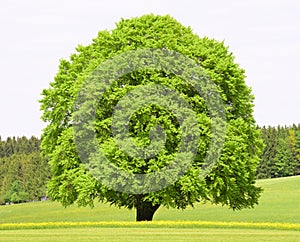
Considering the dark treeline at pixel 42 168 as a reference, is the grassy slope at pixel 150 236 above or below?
below

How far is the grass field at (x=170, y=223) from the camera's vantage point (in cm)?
2712

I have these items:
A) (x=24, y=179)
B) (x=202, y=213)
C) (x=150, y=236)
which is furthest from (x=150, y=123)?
(x=24, y=179)

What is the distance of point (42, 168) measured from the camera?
147m

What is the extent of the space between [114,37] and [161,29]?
3154mm

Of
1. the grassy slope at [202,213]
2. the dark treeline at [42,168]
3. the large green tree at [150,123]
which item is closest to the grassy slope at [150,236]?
the large green tree at [150,123]

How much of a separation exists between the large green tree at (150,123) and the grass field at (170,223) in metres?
2.34

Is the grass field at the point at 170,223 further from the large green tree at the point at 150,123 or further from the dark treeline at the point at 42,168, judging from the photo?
the dark treeline at the point at 42,168

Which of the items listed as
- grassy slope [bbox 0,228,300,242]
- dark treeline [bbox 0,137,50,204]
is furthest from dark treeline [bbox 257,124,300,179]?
grassy slope [bbox 0,228,300,242]

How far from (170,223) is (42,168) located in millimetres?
117325

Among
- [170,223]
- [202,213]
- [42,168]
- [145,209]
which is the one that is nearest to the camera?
[170,223]

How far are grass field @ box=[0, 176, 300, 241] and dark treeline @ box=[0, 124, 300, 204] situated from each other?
140 ft

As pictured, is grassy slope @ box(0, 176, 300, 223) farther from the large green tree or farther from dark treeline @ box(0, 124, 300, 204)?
dark treeline @ box(0, 124, 300, 204)

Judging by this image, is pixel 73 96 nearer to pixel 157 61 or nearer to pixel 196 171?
pixel 157 61

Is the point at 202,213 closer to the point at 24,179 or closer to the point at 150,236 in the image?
the point at 150,236
